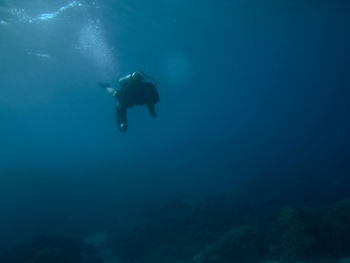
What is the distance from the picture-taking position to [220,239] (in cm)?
1152

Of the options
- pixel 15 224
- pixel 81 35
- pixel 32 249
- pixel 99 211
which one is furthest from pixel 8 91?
pixel 32 249

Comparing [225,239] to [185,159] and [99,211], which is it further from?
[185,159]

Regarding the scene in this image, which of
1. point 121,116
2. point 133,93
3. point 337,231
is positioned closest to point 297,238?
point 337,231

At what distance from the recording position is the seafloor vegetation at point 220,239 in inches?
380

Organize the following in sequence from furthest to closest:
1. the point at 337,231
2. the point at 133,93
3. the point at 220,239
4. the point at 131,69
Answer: the point at 131,69 → the point at 220,239 → the point at 337,231 → the point at 133,93

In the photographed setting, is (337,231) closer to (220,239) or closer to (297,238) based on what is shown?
(297,238)

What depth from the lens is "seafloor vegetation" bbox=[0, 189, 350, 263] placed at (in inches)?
380

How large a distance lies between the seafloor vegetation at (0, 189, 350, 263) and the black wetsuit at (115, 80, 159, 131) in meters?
5.51

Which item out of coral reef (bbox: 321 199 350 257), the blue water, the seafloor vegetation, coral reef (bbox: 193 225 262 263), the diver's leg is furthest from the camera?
the blue water

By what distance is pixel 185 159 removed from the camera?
52594mm

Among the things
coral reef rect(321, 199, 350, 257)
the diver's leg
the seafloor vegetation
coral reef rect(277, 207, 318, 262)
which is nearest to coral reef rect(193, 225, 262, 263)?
the seafloor vegetation

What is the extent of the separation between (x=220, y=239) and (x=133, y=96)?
6204mm

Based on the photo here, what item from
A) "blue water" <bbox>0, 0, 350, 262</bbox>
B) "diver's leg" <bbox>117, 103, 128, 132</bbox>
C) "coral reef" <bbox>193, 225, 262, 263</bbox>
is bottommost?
"coral reef" <bbox>193, 225, 262, 263</bbox>

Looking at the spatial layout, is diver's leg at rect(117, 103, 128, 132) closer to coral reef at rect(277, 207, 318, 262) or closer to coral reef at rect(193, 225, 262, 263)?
coral reef at rect(193, 225, 262, 263)
